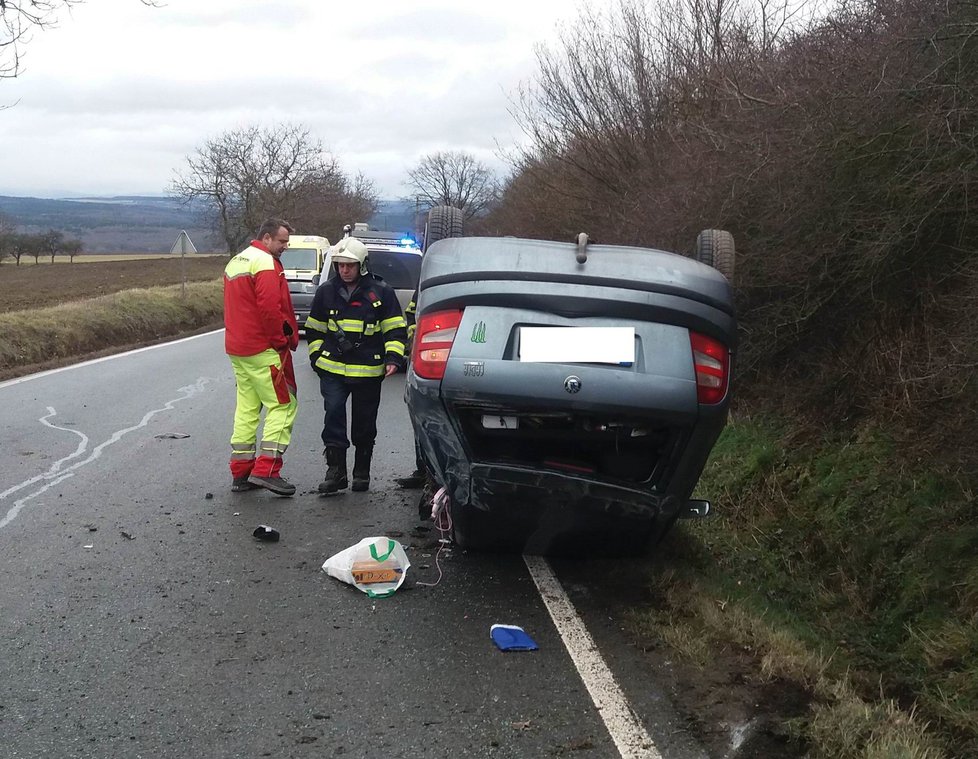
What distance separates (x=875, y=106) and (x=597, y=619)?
3662mm

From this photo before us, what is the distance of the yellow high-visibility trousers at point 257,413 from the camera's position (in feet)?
22.3

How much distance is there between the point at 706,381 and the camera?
4.18 meters

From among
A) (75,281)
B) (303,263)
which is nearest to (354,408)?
(303,263)

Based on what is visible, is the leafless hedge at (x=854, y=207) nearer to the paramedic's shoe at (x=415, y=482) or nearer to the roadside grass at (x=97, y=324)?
the paramedic's shoe at (x=415, y=482)

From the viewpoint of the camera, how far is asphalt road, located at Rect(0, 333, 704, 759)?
10.9ft

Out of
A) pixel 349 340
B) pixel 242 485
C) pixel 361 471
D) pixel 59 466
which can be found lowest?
pixel 59 466

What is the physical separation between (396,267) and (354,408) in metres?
7.79

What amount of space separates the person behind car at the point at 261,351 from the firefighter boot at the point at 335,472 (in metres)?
0.24

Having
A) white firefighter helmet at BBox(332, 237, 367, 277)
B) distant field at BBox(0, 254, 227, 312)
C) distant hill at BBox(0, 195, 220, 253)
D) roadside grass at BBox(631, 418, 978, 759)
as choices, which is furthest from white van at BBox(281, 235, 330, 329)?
distant hill at BBox(0, 195, 220, 253)

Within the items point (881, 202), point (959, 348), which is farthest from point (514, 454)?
point (881, 202)

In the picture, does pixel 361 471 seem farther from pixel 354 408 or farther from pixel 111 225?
pixel 111 225

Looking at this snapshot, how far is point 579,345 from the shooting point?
13.4 feet

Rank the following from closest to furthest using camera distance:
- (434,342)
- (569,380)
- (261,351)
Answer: (569,380), (434,342), (261,351)

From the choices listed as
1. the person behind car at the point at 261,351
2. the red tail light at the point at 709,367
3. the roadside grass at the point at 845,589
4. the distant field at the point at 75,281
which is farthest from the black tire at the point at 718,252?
the distant field at the point at 75,281
